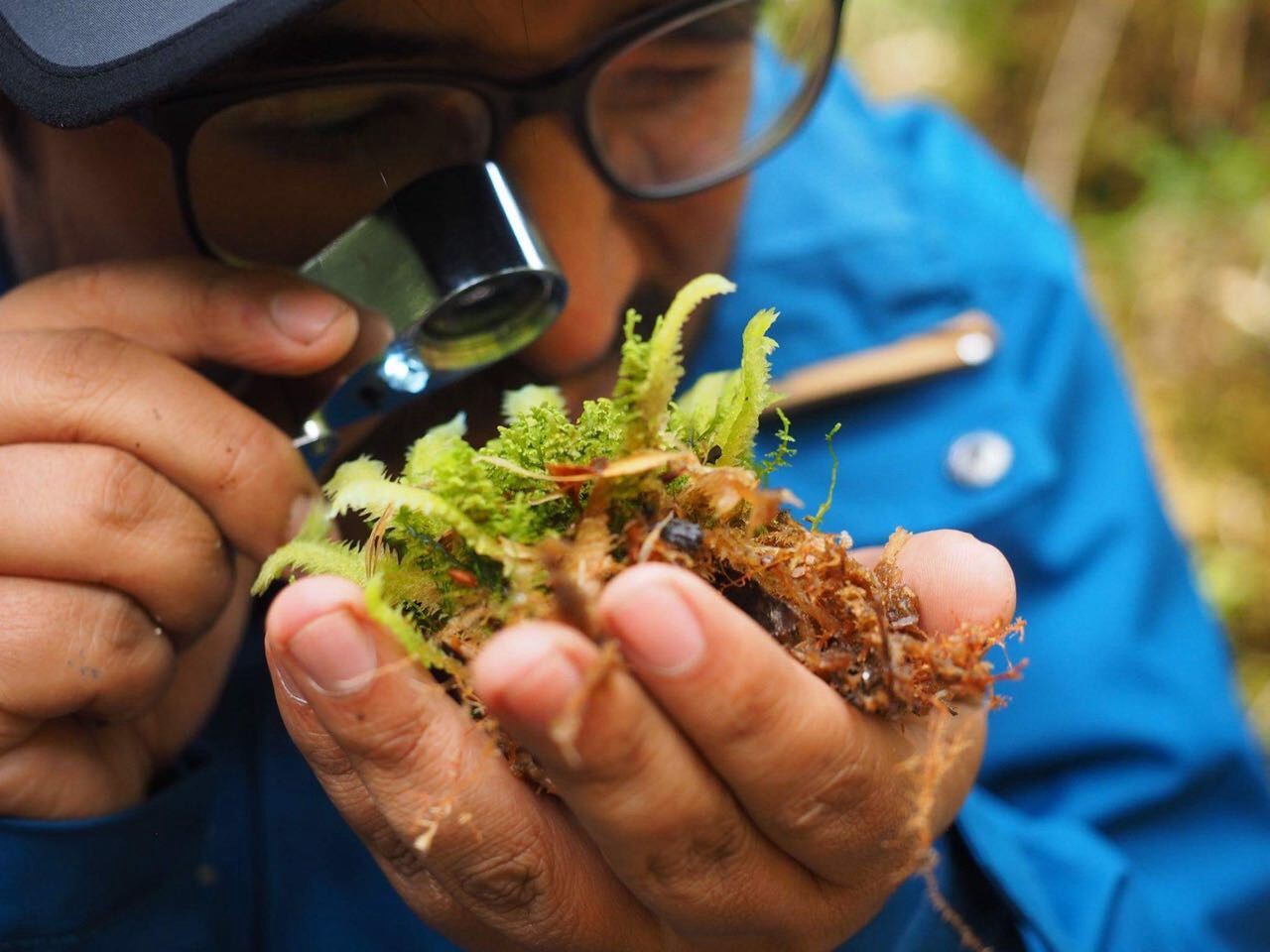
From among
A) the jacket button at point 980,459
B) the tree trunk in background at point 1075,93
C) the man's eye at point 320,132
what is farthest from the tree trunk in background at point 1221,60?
the man's eye at point 320,132

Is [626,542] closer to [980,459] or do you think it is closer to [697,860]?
[697,860]

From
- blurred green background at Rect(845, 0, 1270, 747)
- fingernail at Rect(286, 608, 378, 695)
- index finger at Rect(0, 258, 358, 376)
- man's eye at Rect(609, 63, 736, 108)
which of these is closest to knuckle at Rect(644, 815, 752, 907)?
fingernail at Rect(286, 608, 378, 695)

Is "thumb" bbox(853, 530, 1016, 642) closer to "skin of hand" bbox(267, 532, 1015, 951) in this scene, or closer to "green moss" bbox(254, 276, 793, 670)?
"skin of hand" bbox(267, 532, 1015, 951)

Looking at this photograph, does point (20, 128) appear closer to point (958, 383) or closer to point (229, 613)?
point (229, 613)

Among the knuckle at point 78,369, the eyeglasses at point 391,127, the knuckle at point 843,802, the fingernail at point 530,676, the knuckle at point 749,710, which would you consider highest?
the eyeglasses at point 391,127

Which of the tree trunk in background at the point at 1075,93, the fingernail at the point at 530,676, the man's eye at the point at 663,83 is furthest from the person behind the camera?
the tree trunk in background at the point at 1075,93

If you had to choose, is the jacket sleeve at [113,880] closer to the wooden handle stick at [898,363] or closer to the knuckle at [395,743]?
the knuckle at [395,743]
